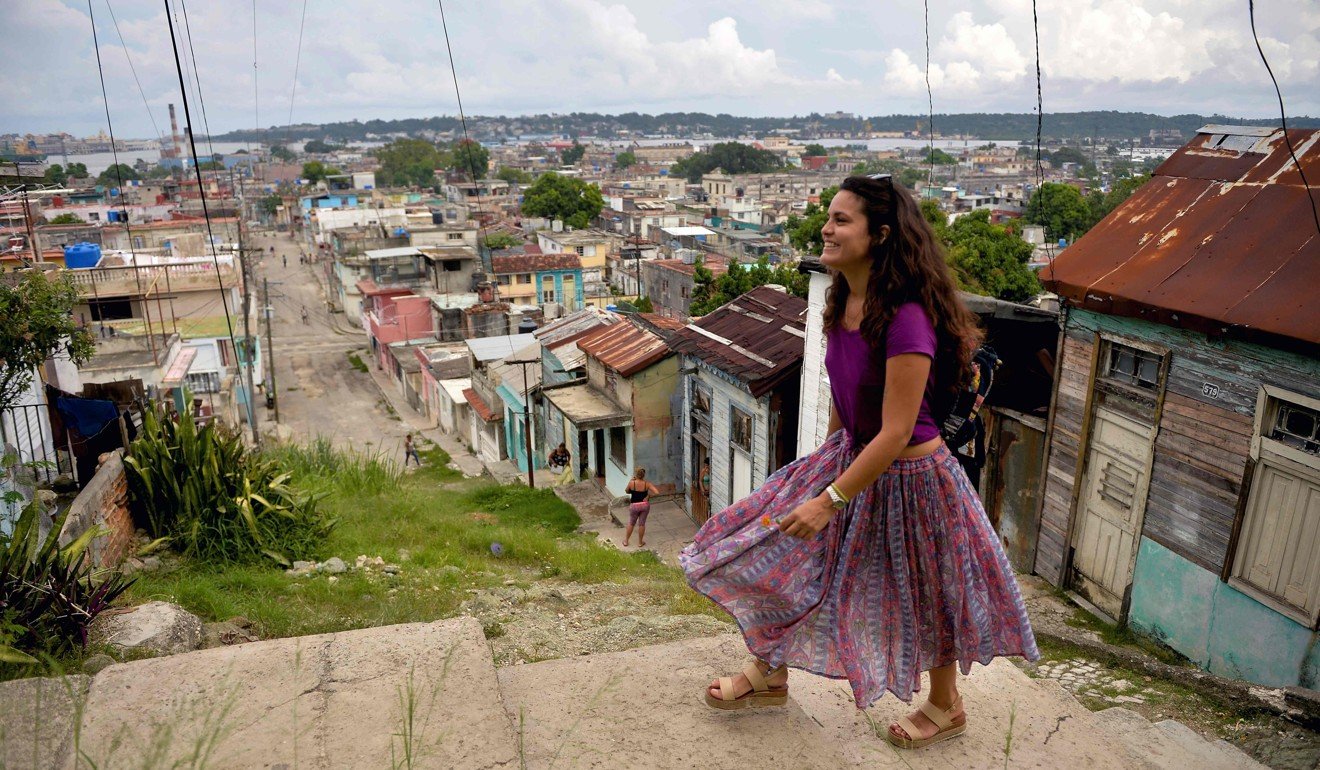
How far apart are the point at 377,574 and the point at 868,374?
16.0ft

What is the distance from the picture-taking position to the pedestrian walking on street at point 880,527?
2516 millimetres

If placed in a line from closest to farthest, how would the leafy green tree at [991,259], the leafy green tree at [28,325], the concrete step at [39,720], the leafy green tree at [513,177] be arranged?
the concrete step at [39,720]
the leafy green tree at [28,325]
the leafy green tree at [991,259]
the leafy green tree at [513,177]

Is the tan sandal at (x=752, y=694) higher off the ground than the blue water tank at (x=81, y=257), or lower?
Result: higher

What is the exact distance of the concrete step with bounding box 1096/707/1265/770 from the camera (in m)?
3.53

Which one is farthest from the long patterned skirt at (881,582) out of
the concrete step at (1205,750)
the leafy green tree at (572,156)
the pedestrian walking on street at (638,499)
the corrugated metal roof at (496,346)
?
the leafy green tree at (572,156)

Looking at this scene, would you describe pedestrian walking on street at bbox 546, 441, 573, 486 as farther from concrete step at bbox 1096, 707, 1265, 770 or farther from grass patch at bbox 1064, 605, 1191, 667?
concrete step at bbox 1096, 707, 1265, 770

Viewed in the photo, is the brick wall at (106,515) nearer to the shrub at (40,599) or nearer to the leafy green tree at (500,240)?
the shrub at (40,599)

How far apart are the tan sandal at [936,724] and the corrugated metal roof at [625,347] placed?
40.9ft

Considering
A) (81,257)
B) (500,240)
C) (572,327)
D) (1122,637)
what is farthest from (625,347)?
(500,240)

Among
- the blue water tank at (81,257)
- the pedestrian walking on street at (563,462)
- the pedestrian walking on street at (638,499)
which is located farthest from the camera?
the blue water tank at (81,257)

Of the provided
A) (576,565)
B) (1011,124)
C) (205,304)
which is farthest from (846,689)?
(1011,124)

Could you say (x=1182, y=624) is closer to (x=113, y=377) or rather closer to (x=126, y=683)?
(x=126, y=683)

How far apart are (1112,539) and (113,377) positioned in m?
17.9

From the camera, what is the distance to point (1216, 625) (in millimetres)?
6695
